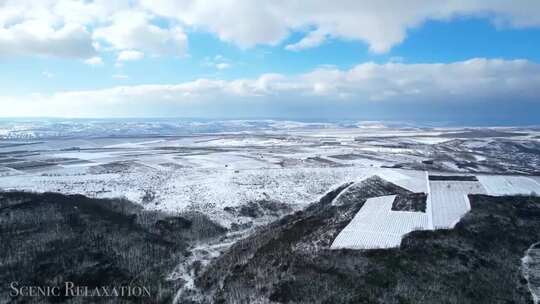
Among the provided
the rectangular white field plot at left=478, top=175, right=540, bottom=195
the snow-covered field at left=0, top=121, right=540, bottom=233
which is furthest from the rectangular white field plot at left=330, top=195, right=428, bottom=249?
the rectangular white field plot at left=478, top=175, right=540, bottom=195

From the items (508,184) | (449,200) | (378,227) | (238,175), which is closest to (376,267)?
(378,227)

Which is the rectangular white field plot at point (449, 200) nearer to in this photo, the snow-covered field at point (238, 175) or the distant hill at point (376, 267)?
the snow-covered field at point (238, 175)

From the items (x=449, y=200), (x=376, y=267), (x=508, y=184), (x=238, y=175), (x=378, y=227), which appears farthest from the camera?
(x=238, y=175)

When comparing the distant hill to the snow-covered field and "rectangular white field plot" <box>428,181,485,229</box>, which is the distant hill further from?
the snow-covered field

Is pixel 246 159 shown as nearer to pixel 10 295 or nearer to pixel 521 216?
pixel 521 216

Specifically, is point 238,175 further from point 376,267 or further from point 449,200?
point 376,267

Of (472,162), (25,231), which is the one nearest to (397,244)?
(25,231)

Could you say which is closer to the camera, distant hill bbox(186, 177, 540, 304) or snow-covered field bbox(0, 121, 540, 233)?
distant hill bbox(186, 177, 540, 304)
